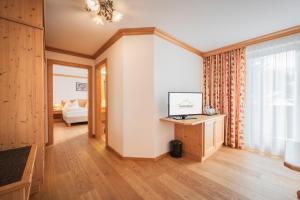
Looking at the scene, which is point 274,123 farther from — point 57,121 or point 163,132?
point 57,121

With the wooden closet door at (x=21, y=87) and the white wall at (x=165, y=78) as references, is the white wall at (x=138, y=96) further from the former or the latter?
the wooden closet door at (x=21, y=87)

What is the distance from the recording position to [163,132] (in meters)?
A: 2.63

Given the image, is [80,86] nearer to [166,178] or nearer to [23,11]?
[23,11]

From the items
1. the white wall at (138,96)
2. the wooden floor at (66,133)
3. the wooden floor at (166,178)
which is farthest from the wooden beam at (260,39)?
the wooden floor at (66,133)

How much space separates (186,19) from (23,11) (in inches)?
82.2

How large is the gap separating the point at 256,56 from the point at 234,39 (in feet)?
1.96

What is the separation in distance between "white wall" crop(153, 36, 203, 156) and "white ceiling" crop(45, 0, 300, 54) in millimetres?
307

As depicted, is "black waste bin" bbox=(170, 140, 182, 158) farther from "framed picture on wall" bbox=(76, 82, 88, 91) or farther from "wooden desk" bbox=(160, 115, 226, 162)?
"framed picture on wall" bbox=(76, 82, 88, 91)

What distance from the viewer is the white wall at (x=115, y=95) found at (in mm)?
2557

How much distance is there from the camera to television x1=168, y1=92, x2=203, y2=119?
250 cm

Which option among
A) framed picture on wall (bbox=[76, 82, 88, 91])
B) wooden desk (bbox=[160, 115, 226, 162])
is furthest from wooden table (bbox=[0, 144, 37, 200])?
framed picture on wall (bbox=[76, 82, 88, 91])

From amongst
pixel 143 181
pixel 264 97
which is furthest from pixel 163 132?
pixel 264 97

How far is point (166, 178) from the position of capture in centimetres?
194

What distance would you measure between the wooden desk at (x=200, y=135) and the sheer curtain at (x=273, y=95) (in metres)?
0.76
